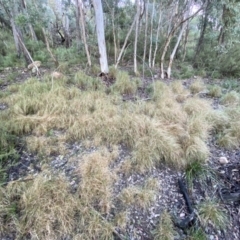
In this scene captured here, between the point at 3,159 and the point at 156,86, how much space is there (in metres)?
2.76

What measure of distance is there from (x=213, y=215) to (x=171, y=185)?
446 mm

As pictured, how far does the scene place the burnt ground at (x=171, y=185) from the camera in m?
1.63

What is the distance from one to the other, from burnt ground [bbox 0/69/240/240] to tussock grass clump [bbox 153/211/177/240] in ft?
0.14

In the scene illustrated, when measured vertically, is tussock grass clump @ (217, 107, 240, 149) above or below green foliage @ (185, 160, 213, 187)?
above

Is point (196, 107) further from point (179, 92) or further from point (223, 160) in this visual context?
point (223, 160)

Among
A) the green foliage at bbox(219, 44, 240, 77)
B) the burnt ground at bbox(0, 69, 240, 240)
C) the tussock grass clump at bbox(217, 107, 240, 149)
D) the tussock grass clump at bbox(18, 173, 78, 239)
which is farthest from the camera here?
the green foliage at bbox(219, 44, 240, 77)

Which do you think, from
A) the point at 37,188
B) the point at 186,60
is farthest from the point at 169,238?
the point at 186,60

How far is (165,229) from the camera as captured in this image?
1.57m

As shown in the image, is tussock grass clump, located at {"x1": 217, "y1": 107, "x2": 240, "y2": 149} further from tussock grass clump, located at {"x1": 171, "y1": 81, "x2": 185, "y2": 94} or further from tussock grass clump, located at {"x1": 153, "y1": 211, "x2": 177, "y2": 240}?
tussock grass clump, located at {"x1": 153, "y1": 211, "x2": 177, "y2": 240}

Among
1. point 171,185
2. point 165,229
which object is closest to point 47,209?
point 165,229

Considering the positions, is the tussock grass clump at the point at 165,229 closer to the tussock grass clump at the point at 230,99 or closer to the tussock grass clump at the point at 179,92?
the tussock grass clump at the point at 179,92

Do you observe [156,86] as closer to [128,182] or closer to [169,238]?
[128,182]

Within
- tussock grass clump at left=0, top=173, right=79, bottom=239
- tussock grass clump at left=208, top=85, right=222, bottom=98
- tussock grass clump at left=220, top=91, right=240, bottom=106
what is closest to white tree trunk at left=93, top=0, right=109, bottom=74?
tussock grass clump at left=208, top=85, right=222, bottom=98

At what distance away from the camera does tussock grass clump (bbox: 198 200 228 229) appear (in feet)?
5.42
